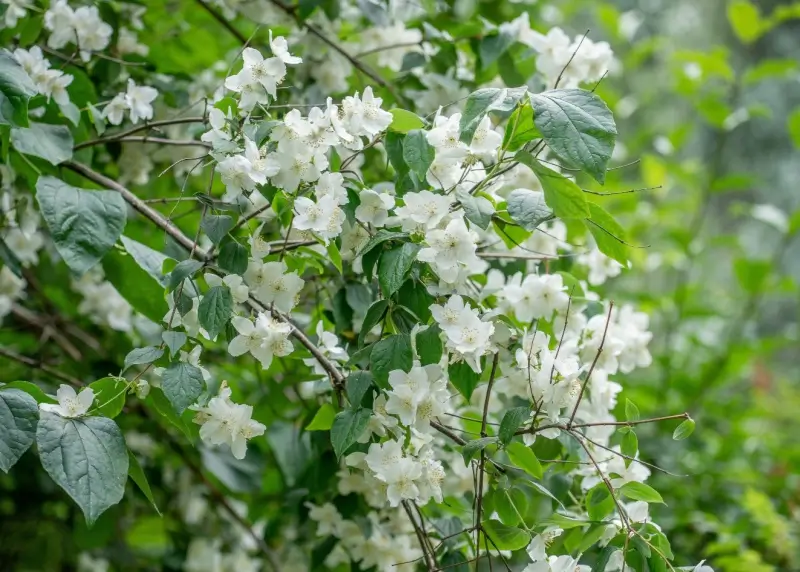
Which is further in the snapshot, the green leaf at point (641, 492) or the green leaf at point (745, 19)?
the green leaf at point (745, 19)

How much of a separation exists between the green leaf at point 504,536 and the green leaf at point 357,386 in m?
0.18

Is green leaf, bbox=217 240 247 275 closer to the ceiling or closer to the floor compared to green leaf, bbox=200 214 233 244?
closer to the floor

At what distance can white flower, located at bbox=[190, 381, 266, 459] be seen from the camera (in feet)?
2.71

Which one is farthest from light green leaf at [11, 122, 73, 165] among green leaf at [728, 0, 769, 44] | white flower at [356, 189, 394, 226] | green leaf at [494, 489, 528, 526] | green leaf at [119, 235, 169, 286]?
green leaf at [728, 0, 769, 44]

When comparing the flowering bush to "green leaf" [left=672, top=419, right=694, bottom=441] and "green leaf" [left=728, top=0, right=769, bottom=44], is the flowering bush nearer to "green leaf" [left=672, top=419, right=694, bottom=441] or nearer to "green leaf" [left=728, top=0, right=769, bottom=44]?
"green leaf" [left=672, top=419, right=694, bottom=441]

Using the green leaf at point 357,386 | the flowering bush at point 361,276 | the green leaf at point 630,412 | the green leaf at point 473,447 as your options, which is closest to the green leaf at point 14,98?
the flowering bush at point 361,276

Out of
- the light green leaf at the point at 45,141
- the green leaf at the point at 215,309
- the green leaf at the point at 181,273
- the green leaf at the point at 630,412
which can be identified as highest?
the light green leaf at the point at 45,141

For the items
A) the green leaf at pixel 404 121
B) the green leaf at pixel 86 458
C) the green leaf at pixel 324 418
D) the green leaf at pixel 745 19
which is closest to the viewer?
the green leaf at pixel 86 458

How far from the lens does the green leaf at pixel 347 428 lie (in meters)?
0.78

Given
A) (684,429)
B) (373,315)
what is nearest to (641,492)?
(684,429)

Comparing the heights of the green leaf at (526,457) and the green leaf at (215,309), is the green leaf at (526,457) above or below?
below

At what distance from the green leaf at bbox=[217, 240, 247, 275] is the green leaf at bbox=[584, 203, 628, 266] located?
33 cm

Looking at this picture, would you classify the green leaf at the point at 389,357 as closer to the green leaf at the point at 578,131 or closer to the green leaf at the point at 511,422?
the green leaf at the point at 511,422

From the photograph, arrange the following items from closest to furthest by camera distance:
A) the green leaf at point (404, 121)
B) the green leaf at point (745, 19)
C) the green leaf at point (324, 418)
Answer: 1. the green leaf at point (404, 121)
2. the green leaf at point (324, 418)
3. the green leaf at point (745, 19)
